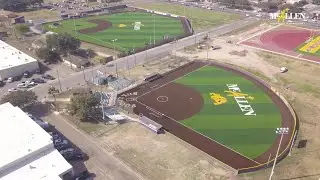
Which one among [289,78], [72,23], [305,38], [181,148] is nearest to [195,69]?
[289,78]

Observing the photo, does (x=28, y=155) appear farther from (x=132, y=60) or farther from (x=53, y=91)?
(x=132, y=60)

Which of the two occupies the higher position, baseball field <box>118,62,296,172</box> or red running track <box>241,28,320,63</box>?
red running track <box>241,28,320,63</box>

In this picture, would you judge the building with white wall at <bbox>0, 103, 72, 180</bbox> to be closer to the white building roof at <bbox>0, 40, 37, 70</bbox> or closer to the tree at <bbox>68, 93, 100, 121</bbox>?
the tree at <bbox>68, 93, 100, 121</bbox>

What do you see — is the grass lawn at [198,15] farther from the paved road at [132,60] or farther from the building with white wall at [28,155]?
the building with white wall at [28,155]

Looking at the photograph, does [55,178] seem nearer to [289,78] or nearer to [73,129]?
[73,129]

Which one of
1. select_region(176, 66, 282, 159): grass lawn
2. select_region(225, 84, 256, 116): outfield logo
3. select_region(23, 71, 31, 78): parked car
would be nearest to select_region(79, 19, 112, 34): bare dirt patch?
select_region(23, 71, 31, 78): parked car

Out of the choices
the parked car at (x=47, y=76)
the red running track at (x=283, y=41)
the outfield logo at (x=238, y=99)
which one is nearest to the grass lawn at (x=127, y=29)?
the parked car at (x=47, y=76)

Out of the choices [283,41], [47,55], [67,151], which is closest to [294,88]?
[283,41]
